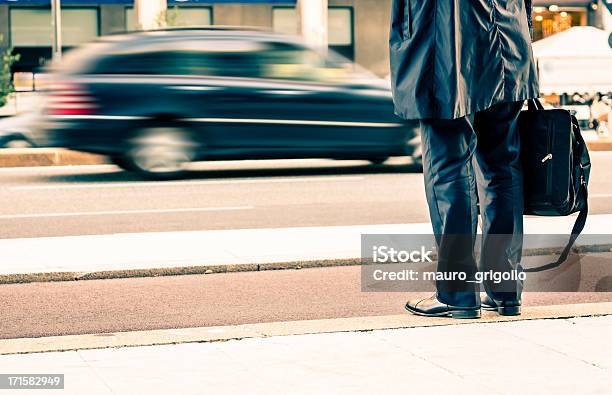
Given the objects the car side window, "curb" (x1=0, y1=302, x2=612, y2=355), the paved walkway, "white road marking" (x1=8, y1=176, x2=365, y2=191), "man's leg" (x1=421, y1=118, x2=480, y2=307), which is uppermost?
the car side window

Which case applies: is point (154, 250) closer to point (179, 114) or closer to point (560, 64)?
point (179, 114)

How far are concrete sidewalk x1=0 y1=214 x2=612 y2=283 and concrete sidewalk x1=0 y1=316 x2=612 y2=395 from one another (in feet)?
7.71

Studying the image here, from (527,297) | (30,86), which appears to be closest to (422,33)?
(527,297)

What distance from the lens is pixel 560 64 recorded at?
76.3 feet

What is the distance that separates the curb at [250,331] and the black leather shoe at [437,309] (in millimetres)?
37

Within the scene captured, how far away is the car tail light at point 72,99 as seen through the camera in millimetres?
13312

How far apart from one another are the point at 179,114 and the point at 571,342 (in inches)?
370

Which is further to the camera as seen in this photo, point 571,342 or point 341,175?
point 341,175

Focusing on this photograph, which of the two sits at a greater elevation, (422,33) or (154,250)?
(422,33)

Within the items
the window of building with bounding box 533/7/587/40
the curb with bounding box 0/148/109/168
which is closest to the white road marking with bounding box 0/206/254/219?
the curb with bounding box 0/148/109/168

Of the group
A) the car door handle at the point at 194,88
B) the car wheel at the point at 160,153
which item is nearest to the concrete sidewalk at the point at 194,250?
the car wheel at the point at 160,153

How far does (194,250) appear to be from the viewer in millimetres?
7613

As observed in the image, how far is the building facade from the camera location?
3650 cm

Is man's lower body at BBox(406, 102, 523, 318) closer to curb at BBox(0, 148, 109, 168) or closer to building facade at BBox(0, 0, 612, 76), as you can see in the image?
curb at BBox(0, 148, 109, 168)
